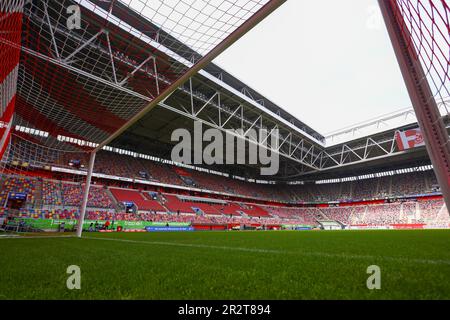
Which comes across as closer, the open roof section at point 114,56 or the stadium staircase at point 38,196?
the open roof section at point 114,56

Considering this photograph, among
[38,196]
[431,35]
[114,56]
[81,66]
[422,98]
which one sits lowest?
[422,98]

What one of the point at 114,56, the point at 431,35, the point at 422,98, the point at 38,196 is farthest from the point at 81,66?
the point at 422,98

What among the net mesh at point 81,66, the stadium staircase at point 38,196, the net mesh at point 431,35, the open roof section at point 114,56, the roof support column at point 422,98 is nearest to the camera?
the roof support column at point 422,98

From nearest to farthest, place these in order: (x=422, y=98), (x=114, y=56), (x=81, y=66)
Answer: (x=422, y=98) < (x=114, y=56) < (x=81, y=66)

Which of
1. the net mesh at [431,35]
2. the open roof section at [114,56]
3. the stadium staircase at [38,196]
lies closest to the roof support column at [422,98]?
the net mesh at [431,35]

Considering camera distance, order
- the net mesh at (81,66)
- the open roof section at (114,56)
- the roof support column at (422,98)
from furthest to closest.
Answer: the net mesh at (81,66), the open roof section at (114,56), the roof support column at (422,98)

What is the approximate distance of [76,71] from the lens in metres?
9.14

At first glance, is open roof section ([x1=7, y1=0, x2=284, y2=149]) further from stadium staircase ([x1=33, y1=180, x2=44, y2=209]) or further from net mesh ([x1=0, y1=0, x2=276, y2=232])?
stadium staircase ([x1=33, y1=180, x2=44, y2=209])

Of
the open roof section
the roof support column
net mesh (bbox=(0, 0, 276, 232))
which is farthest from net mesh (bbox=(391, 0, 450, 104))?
net mesh (bbox=(0, 0, 276, 232))

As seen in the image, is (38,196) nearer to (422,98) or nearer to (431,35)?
(422,98)

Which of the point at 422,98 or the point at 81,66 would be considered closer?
the point at 422,98

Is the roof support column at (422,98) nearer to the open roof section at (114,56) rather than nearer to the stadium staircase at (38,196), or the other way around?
the open roof section at (114,56)
